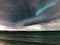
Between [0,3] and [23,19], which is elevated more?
[0,3]

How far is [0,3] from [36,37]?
321 millimetres

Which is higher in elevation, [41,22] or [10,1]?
[10,1]

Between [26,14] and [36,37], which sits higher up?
[26,14]

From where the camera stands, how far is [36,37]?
873 millimetres

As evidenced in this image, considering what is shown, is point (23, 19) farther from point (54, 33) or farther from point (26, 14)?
point (54, 33)

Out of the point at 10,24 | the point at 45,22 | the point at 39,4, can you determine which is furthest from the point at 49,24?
the point at 10,24

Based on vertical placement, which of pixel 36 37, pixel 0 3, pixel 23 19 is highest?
pixel 0 3

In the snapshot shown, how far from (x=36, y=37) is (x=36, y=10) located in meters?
0.17

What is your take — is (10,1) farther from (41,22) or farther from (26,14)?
(41,22)

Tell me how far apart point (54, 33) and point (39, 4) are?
0.68 feet

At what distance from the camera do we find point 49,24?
34.4 inches

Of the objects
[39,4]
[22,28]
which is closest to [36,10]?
[39,4]

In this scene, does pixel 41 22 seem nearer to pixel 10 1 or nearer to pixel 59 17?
pixel 59 17

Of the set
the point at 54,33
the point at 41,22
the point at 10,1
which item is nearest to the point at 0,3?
the point at 10,1
